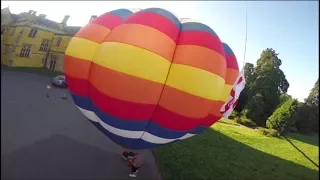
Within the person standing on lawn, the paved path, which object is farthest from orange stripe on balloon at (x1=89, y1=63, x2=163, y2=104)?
the person standing on lawn

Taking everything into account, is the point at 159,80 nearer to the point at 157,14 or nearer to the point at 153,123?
the point at 153,123

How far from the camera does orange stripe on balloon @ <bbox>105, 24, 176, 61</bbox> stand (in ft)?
16.3

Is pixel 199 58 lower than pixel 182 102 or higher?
higher

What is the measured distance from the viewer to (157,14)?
18.3 ft

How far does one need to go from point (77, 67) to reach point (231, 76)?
4131 millimetres

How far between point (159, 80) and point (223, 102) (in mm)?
2234

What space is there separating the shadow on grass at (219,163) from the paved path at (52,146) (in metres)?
0.85

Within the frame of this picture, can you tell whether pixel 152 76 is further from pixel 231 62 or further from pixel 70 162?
pixel 70 162

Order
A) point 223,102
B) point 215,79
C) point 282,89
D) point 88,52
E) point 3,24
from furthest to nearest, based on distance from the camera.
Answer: point 282,89
point 223,102
point 88,52
point 215,79
point 3,24

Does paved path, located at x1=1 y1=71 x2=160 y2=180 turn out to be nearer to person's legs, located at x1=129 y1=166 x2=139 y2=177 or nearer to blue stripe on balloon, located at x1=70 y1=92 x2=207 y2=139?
person's legs, located at x1=129 y1=166 x2=139 y2=177

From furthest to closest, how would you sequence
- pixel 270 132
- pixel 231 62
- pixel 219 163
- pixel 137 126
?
1. pixel 270 132
2. pixel 219 163
3. pixel 231 62
4. pixel 137 126

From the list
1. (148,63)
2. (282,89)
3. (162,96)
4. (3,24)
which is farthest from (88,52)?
(282,89)

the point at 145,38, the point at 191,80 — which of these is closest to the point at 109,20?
the point at 145,38

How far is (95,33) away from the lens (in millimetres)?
5953
